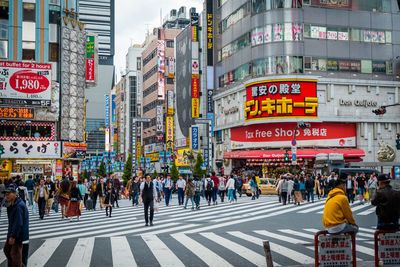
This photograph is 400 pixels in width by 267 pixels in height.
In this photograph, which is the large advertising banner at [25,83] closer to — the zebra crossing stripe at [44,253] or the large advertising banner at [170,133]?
the large advertising banner at [170,133]

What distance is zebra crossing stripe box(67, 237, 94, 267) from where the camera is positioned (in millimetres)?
9297

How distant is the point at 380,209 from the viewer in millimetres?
7637

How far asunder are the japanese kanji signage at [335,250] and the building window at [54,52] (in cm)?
4831

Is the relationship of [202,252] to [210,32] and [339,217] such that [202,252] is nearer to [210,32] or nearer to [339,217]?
[339,217]

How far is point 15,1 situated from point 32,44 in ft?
15.2

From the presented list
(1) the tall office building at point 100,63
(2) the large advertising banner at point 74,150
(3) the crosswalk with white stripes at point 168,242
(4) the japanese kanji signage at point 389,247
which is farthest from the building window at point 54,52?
(1) the tall office building at point 100,63

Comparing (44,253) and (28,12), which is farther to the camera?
(28,12)

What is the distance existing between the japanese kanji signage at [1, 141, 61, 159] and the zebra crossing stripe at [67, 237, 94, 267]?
118ft

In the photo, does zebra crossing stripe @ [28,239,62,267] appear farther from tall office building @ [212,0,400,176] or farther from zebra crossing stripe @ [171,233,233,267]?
tall office building @ [212,0,400,176]

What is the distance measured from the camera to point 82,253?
10.5 metres

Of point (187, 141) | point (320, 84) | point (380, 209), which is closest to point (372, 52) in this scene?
point (320, 84)

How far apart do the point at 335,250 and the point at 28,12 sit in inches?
1919

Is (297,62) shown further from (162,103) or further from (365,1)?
(162,103)

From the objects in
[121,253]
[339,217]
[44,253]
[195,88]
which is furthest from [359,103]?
[339,217]
